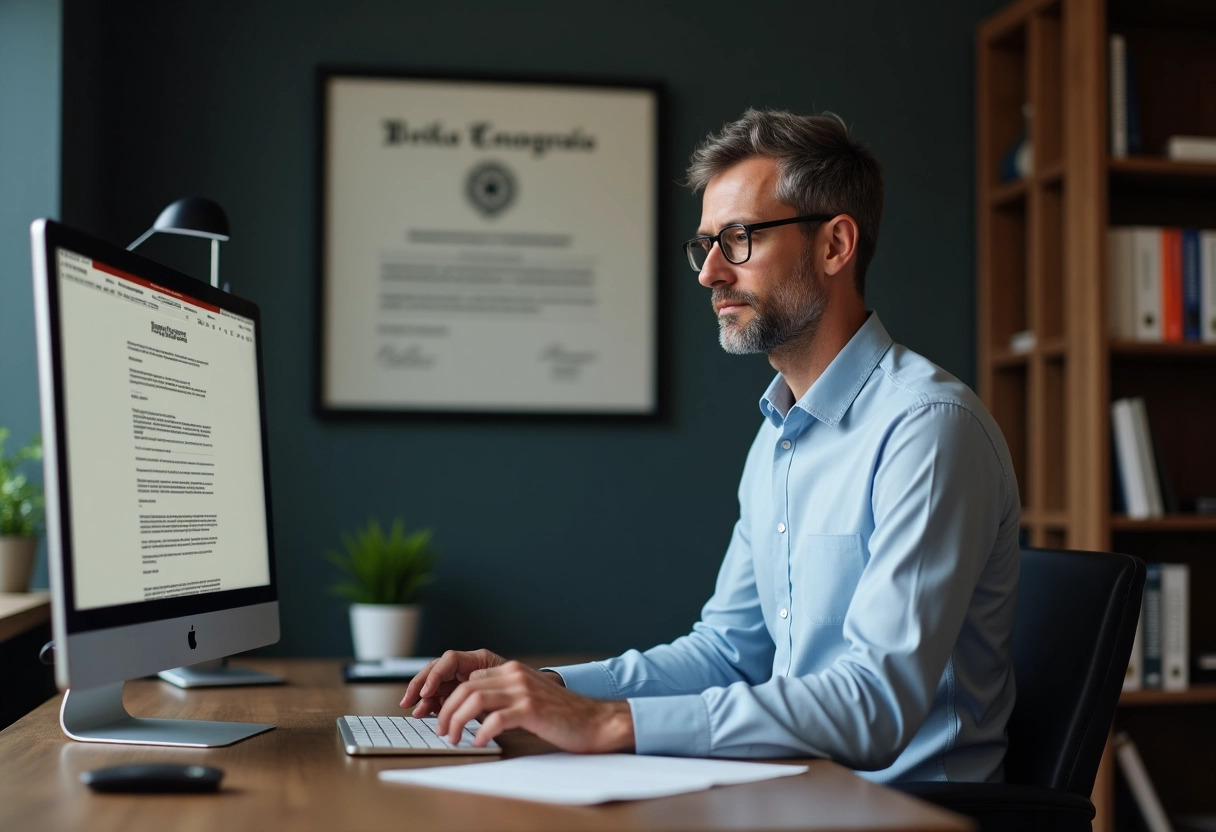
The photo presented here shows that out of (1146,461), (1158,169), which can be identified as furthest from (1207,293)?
(1146,461)

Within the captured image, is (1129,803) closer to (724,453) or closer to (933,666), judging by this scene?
(724,453)

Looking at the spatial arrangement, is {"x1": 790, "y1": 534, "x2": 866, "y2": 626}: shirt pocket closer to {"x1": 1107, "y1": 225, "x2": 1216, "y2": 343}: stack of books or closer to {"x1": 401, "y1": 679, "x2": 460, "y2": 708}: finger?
{"x1": 401, "y1": 679, "x2": 460, "y2": 708}: finger

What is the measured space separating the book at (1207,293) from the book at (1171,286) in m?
0.06

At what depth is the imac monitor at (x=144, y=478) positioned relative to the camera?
109cm

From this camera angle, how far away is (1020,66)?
3154 millimetres

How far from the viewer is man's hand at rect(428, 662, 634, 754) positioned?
113 cm

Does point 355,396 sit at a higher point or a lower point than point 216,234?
lower

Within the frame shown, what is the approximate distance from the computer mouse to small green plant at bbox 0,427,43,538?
131 centimetres

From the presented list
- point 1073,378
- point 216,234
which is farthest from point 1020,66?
point 216,234

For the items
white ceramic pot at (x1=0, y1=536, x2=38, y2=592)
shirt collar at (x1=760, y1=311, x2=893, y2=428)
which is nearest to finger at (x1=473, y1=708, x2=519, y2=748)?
shirt collar at (x1=760, y1=311, x2=893, y2=428)

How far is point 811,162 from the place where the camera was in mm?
1665

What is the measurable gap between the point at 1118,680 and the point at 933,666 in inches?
11.3

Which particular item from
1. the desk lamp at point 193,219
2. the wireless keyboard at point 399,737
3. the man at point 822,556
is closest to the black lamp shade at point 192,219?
the desk lamp at point 193,219

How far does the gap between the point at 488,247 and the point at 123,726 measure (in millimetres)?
1819
